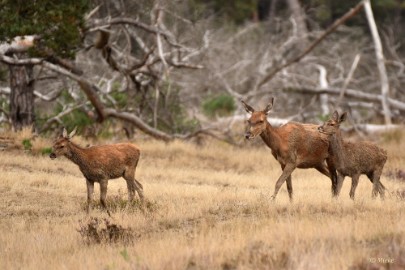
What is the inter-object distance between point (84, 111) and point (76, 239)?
37.7ft

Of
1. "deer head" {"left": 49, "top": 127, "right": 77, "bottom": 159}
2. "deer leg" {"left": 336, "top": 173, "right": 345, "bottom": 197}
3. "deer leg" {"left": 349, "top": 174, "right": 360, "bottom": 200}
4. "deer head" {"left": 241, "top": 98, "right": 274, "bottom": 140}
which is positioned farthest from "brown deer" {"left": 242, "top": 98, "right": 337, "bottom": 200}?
"deer head" {"left": 49, "top": 127, "right": 77, "bottom": 159}

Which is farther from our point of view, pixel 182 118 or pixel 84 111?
pixel 182 118

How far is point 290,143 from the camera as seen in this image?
586 inches

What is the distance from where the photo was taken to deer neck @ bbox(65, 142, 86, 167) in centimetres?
1452

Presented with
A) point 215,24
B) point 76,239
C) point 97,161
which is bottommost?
point 76,239

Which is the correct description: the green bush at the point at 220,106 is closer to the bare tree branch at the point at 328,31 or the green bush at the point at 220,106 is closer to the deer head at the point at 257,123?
the bare tree branch at the point at 328,31

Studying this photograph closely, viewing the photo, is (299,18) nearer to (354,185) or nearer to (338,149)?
(338,149)

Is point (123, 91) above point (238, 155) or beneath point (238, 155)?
above

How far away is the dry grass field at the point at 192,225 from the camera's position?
420 inches

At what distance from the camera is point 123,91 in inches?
997

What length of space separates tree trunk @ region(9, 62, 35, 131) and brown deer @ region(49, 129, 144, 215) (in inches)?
339

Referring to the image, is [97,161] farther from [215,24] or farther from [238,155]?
[215,24]

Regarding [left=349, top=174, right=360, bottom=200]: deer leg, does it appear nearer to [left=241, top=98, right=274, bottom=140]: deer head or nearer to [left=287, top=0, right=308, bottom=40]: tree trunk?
[left=241, top=98, right=274, bottom=140]: deer head

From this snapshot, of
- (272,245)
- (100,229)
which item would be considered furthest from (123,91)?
(272,245)
